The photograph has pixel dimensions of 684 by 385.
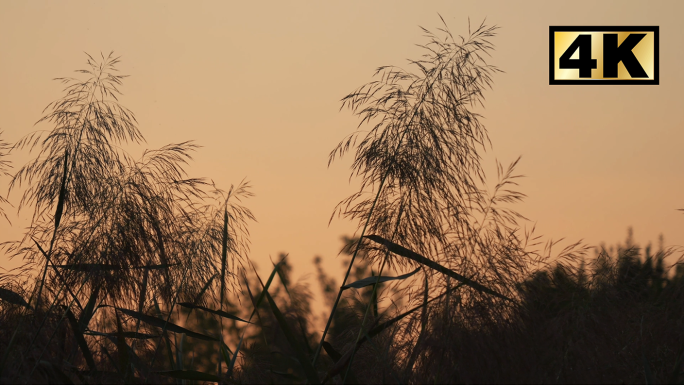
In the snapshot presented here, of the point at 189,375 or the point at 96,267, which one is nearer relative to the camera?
the point at 189,375

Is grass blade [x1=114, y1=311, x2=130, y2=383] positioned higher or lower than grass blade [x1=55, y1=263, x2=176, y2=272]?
lower

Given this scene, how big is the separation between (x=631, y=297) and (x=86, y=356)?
3.03m

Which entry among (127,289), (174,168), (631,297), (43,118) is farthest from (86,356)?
(631,297)

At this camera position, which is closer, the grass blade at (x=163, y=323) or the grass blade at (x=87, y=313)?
the grass blade at (x=163, y=323)

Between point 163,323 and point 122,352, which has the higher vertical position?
point 163,323

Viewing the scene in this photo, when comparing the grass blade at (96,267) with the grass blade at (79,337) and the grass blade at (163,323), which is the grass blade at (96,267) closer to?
the grass blade at (163,323)

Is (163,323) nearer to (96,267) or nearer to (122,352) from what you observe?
(122,352)

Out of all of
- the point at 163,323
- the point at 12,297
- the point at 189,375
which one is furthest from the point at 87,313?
the point at 189,375

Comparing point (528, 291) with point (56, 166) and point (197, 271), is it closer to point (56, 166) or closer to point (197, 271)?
point (197, 271)

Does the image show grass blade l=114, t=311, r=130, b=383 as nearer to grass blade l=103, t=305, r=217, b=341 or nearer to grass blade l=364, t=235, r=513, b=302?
grass blade l=103, t=305, r=217, b=341

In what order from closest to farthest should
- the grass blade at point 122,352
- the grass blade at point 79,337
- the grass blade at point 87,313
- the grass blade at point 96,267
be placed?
the grass blade at point 79,337 < the grass blade at point 122,352 < the grass blade at point 87,313 < the grass blade at point 96,267

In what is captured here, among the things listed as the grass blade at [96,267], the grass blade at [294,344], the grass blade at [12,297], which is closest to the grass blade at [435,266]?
the grass blade at [294,344]

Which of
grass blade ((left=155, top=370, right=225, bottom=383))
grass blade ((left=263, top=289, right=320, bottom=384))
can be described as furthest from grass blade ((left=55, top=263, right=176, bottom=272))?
grass blade ((left=263, top=289, right=320, bottom=384))

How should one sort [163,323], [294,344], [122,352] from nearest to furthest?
[294,344] < [122,352] < [163,323]
